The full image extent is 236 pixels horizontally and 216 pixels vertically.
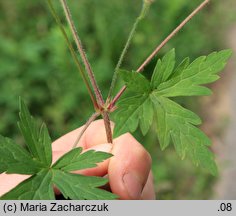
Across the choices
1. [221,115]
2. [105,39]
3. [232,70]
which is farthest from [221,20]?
[105,39]

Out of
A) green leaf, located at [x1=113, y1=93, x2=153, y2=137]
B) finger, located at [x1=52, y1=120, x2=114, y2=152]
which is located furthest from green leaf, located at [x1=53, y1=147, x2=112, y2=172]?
finger, located at [x1=52, y1=120, x2=114, y2=152]

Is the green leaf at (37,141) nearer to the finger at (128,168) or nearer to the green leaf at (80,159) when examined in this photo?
the green leaf at (80,159)

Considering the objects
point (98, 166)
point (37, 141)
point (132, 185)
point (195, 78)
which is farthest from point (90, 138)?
point (195, 78)

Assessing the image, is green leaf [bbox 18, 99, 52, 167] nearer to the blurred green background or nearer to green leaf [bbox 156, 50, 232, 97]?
green leaf [bbox 156, 50, 232, 97]

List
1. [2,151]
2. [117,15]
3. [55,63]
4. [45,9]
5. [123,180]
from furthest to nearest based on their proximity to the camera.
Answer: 1. [45,9]
2. [117,15]
3. [55,63]
4. [123,180]
5. [2,151]

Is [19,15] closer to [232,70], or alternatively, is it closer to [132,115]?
[232,70]
